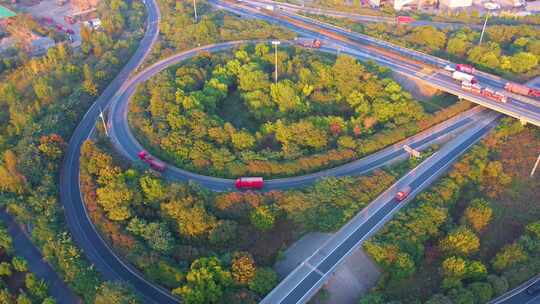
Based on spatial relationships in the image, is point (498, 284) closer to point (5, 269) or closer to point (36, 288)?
point (36, 288)

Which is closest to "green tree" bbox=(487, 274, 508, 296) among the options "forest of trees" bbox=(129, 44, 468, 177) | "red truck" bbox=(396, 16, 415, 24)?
"forest of trees" bbox=(129, 44, 468, 177)

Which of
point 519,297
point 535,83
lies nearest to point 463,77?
point 535,83

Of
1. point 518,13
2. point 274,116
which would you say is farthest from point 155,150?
point 518,13

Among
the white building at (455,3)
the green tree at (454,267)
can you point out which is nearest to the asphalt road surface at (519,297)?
the green tree at (454,267)

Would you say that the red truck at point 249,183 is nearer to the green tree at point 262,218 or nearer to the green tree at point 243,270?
the green tree at point 262,218

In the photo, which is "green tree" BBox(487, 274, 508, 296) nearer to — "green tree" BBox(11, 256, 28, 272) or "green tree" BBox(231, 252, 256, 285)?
"green tree" BBox(231, 252, 256, 285)

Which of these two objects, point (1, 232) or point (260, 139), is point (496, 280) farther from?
point (1, 232)
